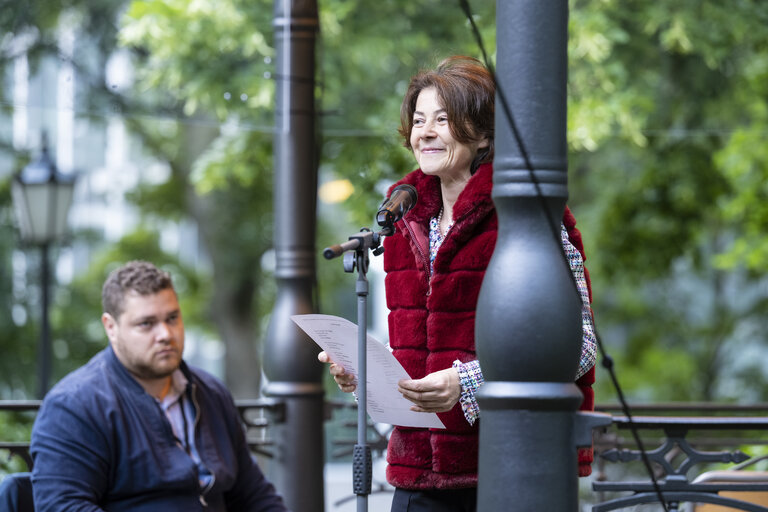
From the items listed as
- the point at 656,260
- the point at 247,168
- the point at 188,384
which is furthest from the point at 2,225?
the point at 188,384

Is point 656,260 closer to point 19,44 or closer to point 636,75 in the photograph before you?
point 636,75

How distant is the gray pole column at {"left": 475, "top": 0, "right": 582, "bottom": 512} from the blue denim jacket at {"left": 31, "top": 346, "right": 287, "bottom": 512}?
5.37 ft

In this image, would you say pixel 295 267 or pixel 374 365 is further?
pixel 295 267

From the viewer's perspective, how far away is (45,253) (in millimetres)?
8750

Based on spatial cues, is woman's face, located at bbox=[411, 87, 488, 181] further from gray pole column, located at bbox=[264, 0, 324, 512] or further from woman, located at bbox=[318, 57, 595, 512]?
gray pole column, located at bbox=[264, 0, 324, 512]

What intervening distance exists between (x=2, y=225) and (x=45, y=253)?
7.79 m

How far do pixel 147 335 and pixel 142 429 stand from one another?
1.11ft

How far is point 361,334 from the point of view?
258 cm

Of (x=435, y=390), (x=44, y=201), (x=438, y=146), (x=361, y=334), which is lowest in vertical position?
(x=435, y=390)

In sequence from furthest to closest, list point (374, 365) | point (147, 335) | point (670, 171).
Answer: point (670, 171), point (147, 335), point (374, 365)

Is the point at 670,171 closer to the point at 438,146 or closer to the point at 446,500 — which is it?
the point at 438,146

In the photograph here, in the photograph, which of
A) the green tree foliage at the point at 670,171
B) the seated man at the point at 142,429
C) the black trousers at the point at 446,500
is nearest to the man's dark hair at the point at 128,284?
the seated man at the point at 142,429

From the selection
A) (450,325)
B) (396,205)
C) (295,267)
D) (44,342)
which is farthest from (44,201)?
(450,325)

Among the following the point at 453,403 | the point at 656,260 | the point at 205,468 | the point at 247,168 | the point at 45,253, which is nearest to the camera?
the point at 453,403
